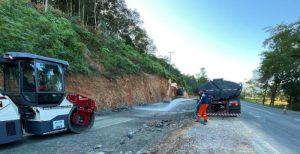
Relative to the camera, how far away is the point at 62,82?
460 inches

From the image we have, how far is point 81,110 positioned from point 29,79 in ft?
9.01

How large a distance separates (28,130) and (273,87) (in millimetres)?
72390

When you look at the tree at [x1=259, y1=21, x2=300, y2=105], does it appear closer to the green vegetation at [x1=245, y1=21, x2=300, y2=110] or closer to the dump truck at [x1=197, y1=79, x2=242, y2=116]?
the green vegetation at [x1=245, y1=21, x2=300, y2=110]

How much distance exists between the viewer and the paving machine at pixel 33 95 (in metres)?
9.51

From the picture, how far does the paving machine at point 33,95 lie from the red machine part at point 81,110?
588mm

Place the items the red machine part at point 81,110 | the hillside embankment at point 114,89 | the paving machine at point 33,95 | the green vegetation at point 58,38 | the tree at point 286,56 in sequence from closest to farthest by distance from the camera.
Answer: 1. the paving machine at point 33,95
2. the red machine part at point 81,110
3. the green vegetation at point 58,38
4. the hillside embankment at point 114,89
5. the tree at point 286,56

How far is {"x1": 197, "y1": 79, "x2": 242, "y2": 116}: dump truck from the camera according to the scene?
64.5 ft

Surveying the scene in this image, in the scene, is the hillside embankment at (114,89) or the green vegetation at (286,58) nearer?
the hillside embankment at (114,89)

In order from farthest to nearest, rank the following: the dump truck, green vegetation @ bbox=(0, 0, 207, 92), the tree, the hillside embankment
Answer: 1. the tree
2. the hillside embankment
3. the dump truck
4. green vegetation @ bbox=(0, 0, 207, 92)

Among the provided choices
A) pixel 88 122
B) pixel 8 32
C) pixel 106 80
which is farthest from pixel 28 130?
pixel 106 80

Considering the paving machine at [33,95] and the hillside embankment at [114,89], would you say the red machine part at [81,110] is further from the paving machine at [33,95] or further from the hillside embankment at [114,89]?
the hillside embankment at [114,89]

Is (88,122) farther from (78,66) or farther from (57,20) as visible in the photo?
(57,20)

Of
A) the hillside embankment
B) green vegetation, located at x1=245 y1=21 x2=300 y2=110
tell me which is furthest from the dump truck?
green vegetation, located at x1=245 y1=21 x2=300 y2=110

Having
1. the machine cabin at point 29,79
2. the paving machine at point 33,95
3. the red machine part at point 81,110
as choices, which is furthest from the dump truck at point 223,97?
the machine cabin at point 29,79
